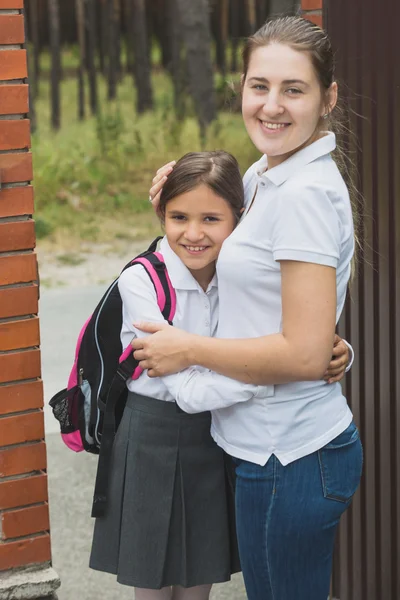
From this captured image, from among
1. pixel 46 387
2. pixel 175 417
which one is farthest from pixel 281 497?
pixel 46 387

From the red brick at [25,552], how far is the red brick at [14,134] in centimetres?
122

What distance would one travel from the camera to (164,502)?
101 inches

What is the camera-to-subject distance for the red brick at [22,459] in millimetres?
3117

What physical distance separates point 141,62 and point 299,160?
21.9 meters

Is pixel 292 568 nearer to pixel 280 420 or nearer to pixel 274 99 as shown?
pixel 280 420

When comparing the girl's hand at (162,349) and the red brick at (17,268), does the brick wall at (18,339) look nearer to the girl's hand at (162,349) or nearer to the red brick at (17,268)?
the red brick at (17,268)

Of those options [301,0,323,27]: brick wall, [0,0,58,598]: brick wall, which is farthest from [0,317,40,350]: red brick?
[301,0,323,27]: brick wall

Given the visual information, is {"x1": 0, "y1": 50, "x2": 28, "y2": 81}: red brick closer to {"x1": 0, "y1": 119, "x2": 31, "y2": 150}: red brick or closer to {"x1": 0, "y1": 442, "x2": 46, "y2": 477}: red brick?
{"x1": 0, "y1": 119, "x2": 31, "y2": 150}: red brick

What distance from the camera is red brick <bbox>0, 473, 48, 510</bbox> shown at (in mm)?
3133

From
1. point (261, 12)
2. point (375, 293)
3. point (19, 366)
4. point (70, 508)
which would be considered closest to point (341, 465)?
point (375, 293)

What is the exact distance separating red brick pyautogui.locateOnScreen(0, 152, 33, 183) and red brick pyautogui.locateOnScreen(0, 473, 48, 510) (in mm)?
925

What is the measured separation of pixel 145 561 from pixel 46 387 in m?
4.42

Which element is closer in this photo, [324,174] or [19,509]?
[324,174]

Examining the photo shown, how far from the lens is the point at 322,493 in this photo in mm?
2209
